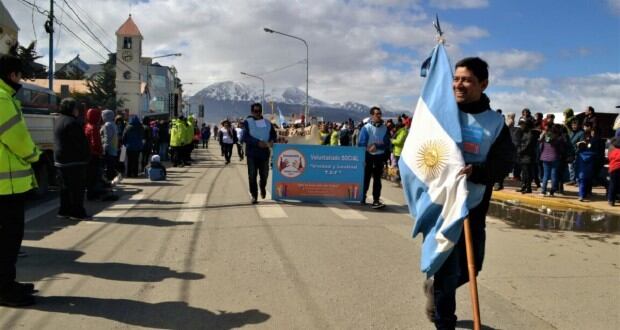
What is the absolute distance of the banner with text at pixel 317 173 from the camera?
1085 cm

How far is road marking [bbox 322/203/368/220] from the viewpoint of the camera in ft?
30.0

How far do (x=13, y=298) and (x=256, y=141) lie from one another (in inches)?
243

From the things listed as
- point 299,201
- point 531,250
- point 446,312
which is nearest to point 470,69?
point 446,312

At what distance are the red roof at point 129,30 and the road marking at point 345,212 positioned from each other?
80.9m

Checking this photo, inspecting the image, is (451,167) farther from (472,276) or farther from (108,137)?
(108,137)

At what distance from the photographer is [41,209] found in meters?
9.71

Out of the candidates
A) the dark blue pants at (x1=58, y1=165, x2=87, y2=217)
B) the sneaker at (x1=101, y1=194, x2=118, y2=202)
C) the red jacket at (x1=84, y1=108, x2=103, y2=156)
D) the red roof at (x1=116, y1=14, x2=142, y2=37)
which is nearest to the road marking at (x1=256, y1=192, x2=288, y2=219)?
the dark blue pants at (x1=58, y1=165, x2=87, y2=217)

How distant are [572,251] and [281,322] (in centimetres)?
455

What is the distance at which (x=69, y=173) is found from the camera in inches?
329

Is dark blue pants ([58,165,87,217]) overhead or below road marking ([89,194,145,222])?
overhead

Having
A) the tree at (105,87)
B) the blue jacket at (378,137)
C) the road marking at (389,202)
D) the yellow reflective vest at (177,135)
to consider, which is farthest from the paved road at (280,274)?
the tree at (105,87)

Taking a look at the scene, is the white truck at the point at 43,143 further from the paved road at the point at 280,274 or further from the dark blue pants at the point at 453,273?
the dark blue pants at the point at 453,273

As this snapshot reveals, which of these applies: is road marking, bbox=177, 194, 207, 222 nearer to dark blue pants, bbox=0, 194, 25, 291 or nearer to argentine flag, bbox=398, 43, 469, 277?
dark blue pants, bbox=0, 194, 25, 291

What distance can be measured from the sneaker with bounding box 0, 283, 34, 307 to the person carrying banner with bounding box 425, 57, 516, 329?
3.28 m
